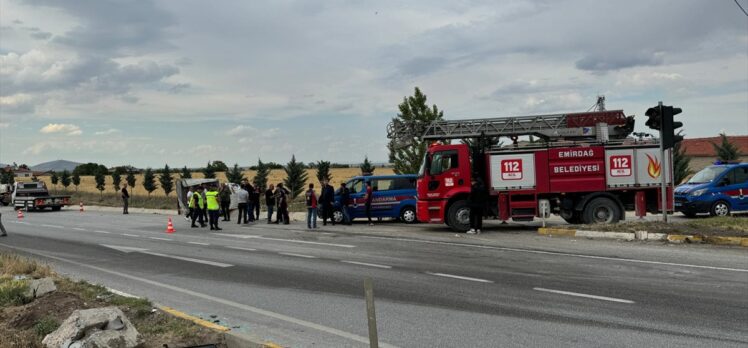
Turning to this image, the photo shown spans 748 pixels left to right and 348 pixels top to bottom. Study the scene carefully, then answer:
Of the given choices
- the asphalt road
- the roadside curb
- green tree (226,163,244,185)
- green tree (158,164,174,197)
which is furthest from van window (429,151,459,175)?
green tree (158,164,174,197)

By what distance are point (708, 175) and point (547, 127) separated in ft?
19.9

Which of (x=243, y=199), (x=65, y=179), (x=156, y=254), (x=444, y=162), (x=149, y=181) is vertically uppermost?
(x=65, y=179)

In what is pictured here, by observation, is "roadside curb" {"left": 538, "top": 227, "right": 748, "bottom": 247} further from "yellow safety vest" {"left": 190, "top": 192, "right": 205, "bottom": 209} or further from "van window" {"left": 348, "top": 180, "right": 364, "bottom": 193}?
"yellow safety vest" {"left": 190, "top": 192, "right": 205, "bottom": 209}

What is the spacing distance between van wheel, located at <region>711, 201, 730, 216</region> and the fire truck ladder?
13.5 ft

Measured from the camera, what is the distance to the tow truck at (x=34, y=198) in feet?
117

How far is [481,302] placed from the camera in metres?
7.40

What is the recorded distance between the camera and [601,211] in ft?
55.5

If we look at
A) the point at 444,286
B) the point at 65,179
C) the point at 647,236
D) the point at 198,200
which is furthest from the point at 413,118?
the point at 65,179

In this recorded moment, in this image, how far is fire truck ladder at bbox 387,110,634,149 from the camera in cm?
1791

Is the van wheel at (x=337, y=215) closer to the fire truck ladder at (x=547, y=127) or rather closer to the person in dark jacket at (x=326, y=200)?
the person in dark jacket at (x=326, y=200)

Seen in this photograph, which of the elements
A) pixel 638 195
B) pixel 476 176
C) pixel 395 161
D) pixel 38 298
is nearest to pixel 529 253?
pixel 476 176

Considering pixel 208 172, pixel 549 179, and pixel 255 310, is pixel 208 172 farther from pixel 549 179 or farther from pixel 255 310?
pixel 255 310

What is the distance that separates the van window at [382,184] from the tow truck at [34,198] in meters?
25.8

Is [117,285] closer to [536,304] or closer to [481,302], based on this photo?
[481,302]
